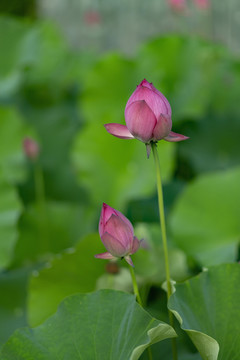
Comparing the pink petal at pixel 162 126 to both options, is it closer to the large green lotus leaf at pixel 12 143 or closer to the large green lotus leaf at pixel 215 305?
the large green lotus leaf at pixel 215 305

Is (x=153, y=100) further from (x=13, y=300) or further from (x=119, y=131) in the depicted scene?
(x=13, y=300)

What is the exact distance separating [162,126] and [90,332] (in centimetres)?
25

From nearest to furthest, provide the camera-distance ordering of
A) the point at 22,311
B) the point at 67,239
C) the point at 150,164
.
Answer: the point at 22,311 → the point at 67,239 → the point at 150,164

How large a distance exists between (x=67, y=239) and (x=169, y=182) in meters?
0.37

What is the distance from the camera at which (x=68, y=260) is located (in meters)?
0.98

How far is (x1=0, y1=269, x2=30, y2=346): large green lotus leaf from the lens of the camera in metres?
1.08

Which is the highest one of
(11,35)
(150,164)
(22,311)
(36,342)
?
(11,35)

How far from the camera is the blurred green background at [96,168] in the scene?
1.01 m

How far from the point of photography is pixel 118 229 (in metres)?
0.61

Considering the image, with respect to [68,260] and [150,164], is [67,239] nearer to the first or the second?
[150,164]

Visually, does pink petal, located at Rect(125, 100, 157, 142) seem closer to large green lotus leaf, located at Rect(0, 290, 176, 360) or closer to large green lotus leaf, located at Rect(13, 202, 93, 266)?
large green lotus leaf, located at Rect(0, 290, 176, 360)

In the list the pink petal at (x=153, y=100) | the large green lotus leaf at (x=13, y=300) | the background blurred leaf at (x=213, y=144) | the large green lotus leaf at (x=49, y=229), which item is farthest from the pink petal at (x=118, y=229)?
the background blurred leaf at (x=213, y=144)

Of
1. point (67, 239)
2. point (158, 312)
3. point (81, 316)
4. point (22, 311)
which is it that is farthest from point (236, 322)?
point (67, 239)


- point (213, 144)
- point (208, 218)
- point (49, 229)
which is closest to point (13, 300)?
point (49, 229)
